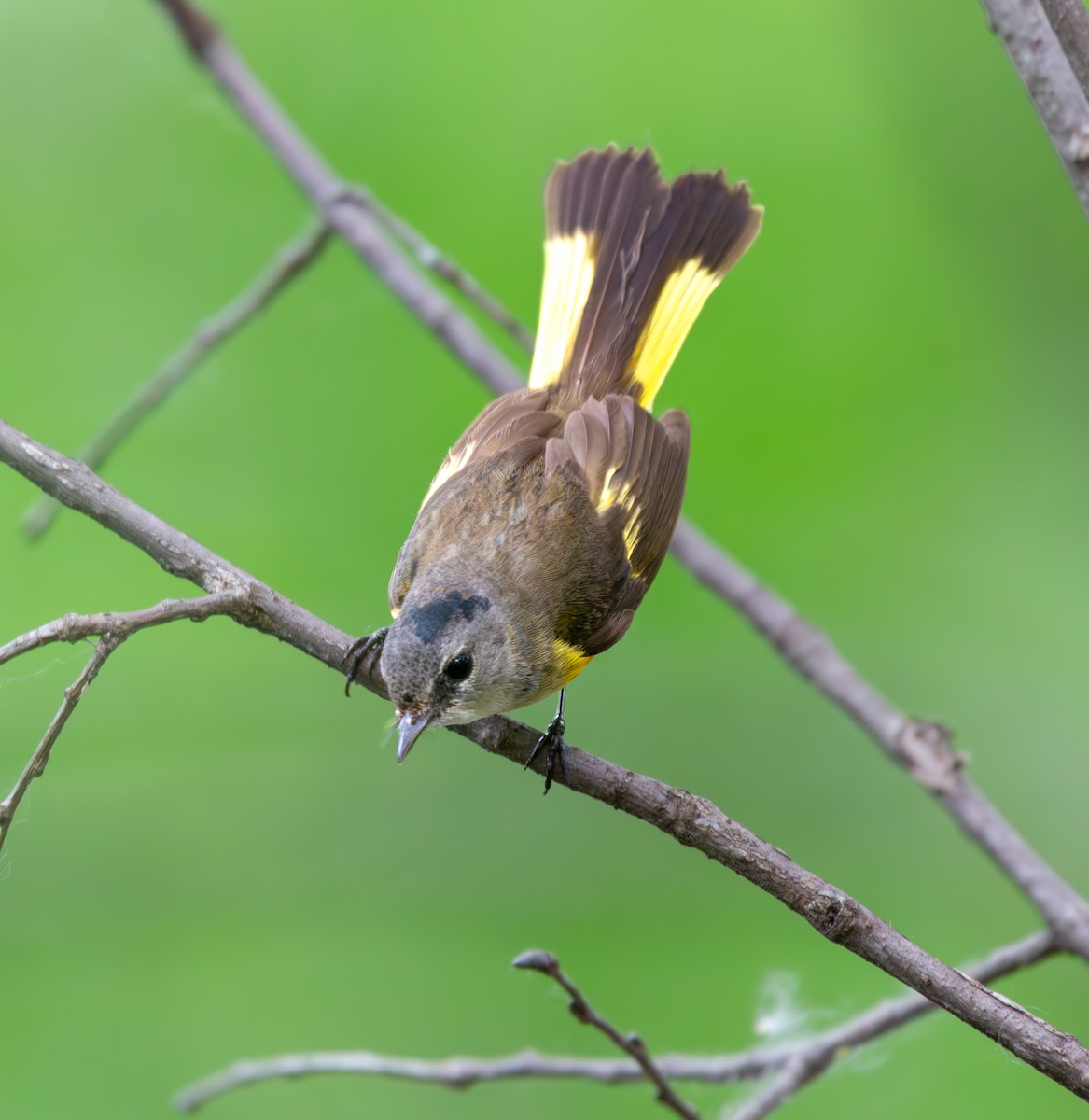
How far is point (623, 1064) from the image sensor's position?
205 cm

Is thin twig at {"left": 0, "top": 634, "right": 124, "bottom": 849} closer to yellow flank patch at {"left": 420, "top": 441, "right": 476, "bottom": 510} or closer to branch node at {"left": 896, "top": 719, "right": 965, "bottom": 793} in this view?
yellow flank patch at {"left": 420, "top": 441, "right": 476, "bottom": 510}

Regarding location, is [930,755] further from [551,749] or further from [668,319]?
[668,319]

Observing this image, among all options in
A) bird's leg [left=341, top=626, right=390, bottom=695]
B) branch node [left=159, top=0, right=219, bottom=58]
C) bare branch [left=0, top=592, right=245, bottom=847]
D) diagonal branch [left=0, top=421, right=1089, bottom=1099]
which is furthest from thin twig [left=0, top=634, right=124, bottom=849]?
branch node [left=159, top=0, right=219, bottom=58]

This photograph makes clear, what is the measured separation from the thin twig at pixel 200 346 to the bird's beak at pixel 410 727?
0.79m

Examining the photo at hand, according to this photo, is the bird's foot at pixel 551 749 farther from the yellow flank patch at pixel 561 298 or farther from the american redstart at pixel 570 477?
the yellow flank patch at pixel 561 298

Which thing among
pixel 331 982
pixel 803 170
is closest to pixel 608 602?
pixel 331 982

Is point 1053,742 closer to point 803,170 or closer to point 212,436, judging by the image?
point 803,170

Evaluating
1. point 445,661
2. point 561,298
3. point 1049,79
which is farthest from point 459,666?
point 1049,79

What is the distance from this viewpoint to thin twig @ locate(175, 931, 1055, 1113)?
192 centimetres

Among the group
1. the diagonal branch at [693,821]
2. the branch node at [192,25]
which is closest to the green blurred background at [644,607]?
the branch node at [192,25]

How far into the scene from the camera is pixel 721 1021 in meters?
2.86

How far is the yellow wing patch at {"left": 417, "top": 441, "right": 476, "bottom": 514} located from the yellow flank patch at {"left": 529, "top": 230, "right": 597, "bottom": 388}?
10.0 inches

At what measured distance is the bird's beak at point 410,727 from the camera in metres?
2.02

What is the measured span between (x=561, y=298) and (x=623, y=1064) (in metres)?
1.55
